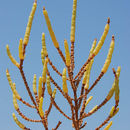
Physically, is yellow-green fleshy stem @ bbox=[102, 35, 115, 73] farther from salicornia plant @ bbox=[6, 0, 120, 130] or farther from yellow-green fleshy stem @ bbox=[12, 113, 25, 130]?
yellow-green fleshy stem @ bbox=[12, 113, 25, 130]

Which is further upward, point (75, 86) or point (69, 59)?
point (69, 59)

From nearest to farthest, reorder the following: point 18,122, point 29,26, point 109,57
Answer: point 109,57
point 29,26
point 18,122

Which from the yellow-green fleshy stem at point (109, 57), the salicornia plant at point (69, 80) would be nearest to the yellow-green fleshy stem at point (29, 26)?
the salicornia plant at point (69, 80)

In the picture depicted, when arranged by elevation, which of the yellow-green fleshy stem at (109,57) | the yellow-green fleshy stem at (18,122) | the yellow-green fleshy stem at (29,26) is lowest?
the yellow-green fleshy stem at (18,122)

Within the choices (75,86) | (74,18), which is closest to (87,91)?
(75,86)

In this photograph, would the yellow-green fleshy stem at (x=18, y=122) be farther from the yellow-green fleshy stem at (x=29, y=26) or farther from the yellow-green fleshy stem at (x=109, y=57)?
the yellow-green fleshy stem at (x=109, y=57)

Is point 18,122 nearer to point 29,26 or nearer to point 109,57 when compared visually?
point 29,26

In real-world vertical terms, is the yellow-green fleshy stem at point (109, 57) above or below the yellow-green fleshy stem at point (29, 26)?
below

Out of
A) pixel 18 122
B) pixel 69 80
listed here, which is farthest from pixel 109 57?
pixel 18 122

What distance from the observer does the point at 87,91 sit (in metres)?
4.34

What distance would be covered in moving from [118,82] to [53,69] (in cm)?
105

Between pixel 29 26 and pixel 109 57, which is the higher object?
pixel 29 26

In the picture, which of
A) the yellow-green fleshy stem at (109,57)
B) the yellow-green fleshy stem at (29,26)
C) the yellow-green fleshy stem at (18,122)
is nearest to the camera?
the yellow-green fleshy stem at (109,57)

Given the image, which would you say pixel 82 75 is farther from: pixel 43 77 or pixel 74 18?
pixel 74 18
